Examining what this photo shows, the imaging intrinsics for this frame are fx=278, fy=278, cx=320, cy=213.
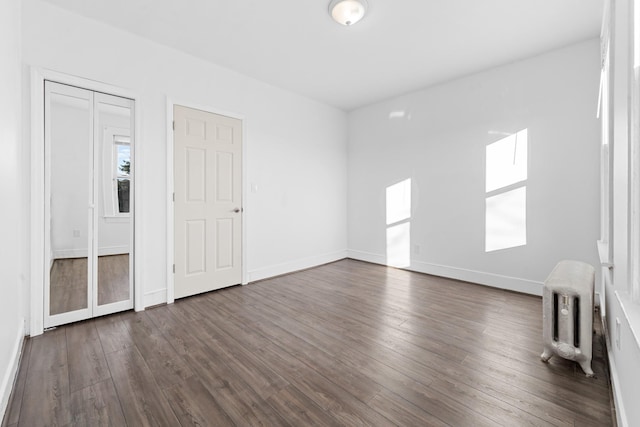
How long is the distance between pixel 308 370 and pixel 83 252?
2.34 metres

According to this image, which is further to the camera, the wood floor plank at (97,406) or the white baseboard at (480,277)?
the white baseboard at (480,277)

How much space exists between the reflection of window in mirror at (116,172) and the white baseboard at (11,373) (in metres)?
1.12

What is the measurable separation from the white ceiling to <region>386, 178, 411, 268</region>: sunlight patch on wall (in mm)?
1653

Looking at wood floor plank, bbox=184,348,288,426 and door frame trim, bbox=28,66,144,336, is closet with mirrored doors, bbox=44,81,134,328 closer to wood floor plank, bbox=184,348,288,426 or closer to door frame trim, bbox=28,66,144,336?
door frame trim, bbox=28,66,144,336

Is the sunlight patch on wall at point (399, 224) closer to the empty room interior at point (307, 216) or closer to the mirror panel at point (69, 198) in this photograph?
the empty room interior at point (307, 216)

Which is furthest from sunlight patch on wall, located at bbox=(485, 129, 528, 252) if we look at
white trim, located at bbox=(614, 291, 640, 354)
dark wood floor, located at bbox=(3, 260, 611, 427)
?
white trim, located at bbox=(614, 291, 640, 354)

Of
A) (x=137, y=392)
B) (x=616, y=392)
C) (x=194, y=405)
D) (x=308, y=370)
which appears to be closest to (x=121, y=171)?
(x=137, y=392)

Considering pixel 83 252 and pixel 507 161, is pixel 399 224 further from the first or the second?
pixel 83 252

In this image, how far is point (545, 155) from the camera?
3129mm

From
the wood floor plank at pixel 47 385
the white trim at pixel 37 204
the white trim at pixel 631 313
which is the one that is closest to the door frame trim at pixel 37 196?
the white trim at pixel 37 204

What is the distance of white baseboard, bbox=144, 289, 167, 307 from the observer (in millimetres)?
2883

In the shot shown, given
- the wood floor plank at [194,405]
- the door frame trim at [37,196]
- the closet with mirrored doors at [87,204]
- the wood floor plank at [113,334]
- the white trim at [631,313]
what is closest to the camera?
the white trim at [631,313]

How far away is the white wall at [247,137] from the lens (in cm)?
246

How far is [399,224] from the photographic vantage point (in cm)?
448
